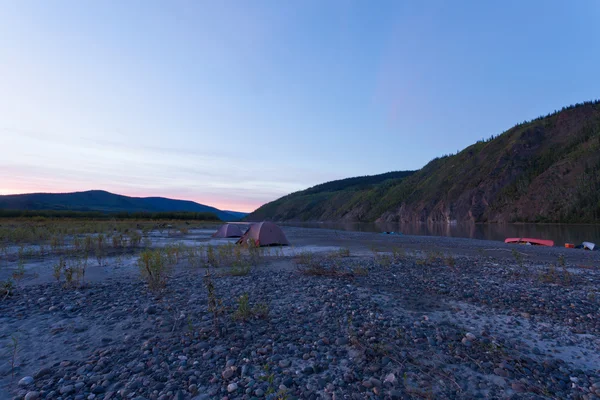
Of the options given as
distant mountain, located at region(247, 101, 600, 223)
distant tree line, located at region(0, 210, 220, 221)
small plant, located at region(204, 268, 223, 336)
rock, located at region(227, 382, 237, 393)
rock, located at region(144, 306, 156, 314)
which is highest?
distant mountain, located at region(247, 101, 600, 223)

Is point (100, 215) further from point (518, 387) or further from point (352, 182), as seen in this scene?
point (352, 182)

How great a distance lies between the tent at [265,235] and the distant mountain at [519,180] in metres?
44.5

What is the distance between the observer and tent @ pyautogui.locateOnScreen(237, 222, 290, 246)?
60.9 feet

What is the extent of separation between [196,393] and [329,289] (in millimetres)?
4528

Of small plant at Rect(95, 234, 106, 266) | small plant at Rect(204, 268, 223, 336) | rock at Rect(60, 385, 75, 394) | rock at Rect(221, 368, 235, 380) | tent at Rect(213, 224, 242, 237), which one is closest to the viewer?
rock at Rect(60, 385, 75, 394)

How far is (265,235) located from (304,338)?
46.4 ft

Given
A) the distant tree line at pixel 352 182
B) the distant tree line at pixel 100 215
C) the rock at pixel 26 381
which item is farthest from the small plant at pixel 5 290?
the distant tree line at pixel 352 182

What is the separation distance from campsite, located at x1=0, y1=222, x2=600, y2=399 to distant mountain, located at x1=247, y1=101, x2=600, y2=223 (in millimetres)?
48691

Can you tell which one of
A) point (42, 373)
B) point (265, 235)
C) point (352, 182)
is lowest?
point (42, 373)

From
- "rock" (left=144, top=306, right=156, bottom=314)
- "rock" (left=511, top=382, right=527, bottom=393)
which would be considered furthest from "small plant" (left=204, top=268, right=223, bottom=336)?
"rock" (left=511, top=382, right=527, bottom=393)

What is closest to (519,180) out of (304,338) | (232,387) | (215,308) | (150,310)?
(304,338)

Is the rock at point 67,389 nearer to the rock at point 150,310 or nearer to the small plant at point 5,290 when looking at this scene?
the rock at point 150,310

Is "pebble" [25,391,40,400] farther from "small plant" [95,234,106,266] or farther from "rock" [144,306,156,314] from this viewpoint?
"small plant" [95,234,106,266]

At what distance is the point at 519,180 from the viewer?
194 feet
